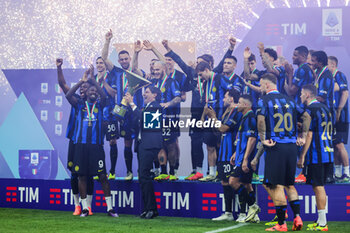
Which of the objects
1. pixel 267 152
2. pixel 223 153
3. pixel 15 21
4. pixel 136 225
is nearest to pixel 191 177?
pixel 223 153

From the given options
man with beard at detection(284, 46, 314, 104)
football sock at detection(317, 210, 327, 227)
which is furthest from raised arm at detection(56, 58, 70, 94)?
football sock at detection(317, 210, 327, 227)

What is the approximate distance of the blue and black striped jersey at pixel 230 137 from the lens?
809 cm

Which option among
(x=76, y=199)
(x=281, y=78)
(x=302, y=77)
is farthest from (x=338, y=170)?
(x=76, y=199)

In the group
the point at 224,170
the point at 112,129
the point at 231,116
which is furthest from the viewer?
the point at 112,129

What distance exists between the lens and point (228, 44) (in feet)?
29.1

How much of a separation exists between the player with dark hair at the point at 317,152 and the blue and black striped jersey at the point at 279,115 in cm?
27

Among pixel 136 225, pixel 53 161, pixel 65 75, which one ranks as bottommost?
pixel 136 225

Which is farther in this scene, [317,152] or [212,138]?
[212,138]

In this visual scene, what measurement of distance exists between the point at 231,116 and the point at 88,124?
1.92 metres

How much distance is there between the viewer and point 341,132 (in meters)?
8.38

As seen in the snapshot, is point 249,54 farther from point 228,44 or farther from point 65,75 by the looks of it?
point 65,75

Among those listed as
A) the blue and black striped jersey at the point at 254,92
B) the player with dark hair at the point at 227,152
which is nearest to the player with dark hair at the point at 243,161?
the player with dark hair at the point at 227,152

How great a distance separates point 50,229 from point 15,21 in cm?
416

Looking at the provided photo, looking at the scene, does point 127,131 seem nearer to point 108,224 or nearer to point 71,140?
point 71,140
